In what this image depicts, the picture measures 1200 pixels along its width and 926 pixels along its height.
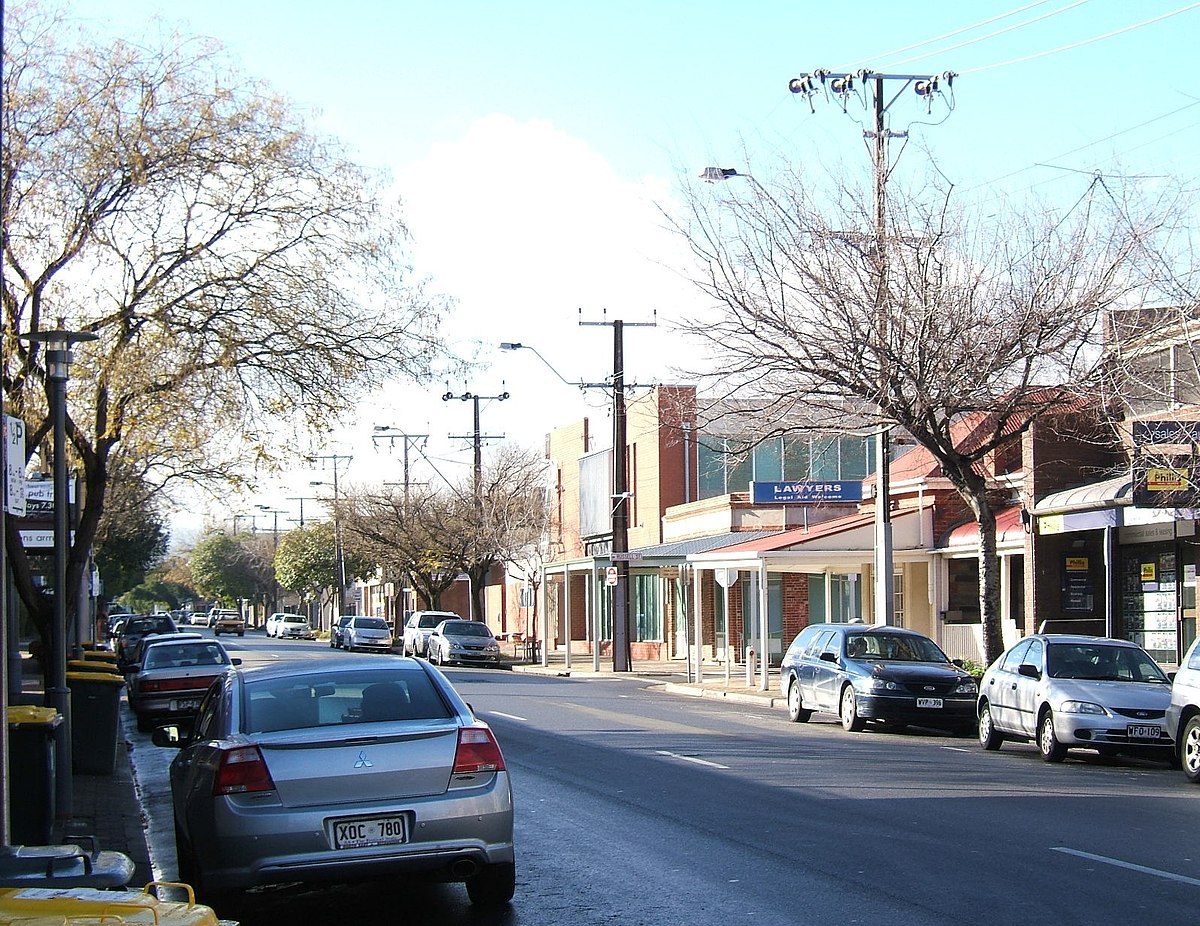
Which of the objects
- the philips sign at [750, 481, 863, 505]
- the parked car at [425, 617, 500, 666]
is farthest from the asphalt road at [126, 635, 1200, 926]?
the parked car at [425, 617, 500, 666]

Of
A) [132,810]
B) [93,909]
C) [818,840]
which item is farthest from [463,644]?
[93,909]

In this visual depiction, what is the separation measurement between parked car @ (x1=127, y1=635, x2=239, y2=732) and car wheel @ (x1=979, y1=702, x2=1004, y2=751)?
11.1 meters

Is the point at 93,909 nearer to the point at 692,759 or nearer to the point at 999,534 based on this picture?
the point at 692,759

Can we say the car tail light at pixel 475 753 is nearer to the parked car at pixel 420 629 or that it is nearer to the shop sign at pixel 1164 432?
the shop sign at pixel 1164 432

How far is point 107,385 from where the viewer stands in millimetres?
18047

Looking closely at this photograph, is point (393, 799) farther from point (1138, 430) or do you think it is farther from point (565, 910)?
point (1138, 430)

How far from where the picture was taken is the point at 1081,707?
16.8 metres

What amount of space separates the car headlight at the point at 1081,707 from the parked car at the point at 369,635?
43588 millimetres

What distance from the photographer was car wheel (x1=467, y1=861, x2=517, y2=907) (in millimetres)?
8422

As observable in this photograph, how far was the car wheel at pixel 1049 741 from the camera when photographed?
672 inches

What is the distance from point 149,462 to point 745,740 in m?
11.3

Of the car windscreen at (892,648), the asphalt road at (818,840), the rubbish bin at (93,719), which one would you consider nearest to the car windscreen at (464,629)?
the car windscreen at (892,648)

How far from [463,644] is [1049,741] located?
30.1 m

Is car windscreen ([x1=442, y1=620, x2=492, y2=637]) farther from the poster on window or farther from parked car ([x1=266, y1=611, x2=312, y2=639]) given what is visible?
parked car ([x1=266, y1=611, x2=312, y2=639])
